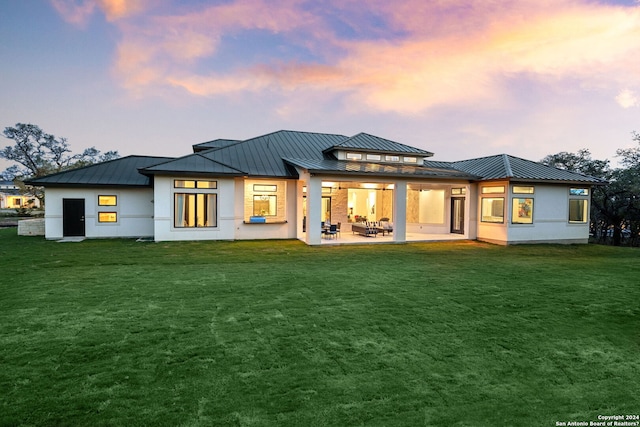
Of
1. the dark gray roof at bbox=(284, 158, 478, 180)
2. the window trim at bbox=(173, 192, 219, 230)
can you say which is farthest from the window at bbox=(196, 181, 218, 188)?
the dark gray roof at bbox=(284, 158, 478, 180)

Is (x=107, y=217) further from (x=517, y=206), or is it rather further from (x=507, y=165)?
(x=507, y=165)

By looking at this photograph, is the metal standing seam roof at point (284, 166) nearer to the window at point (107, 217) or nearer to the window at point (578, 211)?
the window at point (578, 211)

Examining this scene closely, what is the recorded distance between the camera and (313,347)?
3953mm

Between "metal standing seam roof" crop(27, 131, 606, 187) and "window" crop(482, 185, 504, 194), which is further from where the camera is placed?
"window" crop(482, 185, 504, 194)

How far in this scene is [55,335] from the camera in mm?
4160

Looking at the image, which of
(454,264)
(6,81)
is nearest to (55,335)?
(454,264)

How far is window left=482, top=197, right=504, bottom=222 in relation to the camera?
50.1 feet

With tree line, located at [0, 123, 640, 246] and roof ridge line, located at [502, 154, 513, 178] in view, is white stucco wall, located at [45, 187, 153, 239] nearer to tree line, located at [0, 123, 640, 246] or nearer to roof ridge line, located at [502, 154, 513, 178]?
tree line, located at [0, 123, 640, 246]

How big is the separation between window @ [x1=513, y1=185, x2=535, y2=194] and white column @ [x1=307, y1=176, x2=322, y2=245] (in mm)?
9324

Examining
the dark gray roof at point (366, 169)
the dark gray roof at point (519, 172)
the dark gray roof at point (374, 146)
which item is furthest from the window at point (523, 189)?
the dark gray roof at point (374, 146)

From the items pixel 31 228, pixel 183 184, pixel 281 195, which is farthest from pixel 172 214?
pixel 31 228

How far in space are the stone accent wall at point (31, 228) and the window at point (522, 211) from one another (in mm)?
23804

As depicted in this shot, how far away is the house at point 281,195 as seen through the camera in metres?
14.1

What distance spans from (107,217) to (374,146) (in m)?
14.0
